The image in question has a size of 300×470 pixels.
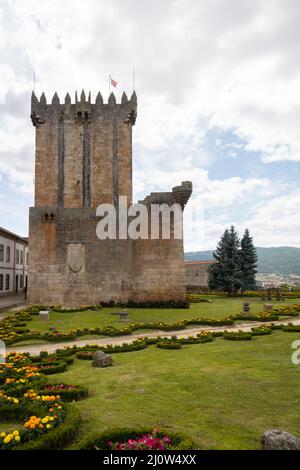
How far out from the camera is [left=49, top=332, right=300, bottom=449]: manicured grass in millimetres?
6523

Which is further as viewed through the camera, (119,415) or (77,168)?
(77,168)

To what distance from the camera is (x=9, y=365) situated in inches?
439

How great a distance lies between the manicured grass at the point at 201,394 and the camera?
652 centimetres

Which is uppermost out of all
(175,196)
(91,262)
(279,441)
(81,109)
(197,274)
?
(81,109)

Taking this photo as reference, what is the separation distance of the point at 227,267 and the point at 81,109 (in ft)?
88.5

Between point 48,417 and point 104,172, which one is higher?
point 104,172

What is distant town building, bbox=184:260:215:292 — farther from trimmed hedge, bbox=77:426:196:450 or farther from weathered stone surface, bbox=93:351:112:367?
trimmed hedge, bbox=77:426:196:450

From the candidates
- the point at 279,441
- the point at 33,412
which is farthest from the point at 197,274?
the point at 279,441

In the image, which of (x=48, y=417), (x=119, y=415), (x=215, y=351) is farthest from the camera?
(x=215, y=351)

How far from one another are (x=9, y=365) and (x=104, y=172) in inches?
1085

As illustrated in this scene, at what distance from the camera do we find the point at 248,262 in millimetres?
51562

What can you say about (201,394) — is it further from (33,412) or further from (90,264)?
(90,264)

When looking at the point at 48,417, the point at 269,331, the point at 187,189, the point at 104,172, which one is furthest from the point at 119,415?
the point at 104,172
